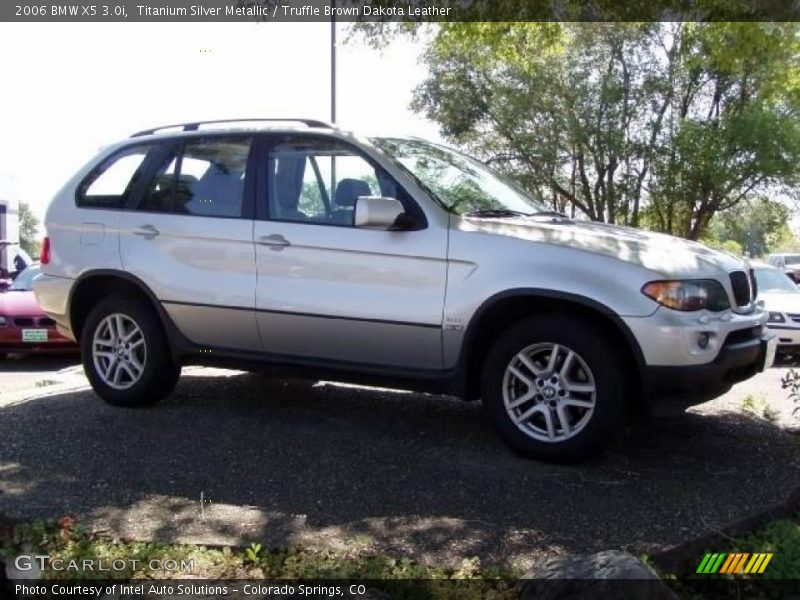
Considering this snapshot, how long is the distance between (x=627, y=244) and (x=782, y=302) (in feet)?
25.1

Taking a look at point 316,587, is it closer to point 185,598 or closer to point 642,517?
point 185,598

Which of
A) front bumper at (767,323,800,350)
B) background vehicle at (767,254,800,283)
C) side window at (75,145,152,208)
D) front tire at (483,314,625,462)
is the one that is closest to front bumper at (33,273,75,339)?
side window at (75,145,152,208)

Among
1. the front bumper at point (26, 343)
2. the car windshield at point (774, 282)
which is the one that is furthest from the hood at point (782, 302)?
the front bumper at point (26, 343)

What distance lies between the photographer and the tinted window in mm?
5391

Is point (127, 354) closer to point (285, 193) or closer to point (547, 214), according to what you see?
point (285, 193)

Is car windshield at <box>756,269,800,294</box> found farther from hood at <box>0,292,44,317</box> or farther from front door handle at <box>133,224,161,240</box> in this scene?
hood at <box>0,292,44,317</box>

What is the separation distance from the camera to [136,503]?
437 cm

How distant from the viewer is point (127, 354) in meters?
6.03

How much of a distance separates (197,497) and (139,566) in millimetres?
793

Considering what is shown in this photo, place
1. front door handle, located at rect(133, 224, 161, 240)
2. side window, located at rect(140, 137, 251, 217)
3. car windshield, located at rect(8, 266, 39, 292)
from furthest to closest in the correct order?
car windshield, located at rect(8, 266, 39, 292), front door handle, located at rect(133, 224, 161, 240), side window, located at rect(140, 137, 251, 217)

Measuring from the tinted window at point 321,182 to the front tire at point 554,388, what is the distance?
111 centimetres

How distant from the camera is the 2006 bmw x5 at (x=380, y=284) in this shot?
182 inches

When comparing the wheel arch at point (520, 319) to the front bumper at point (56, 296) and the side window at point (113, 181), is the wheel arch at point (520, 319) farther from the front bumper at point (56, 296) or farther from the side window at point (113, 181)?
the front bumper at point (56, 296)

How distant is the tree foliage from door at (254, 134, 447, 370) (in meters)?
17.7
